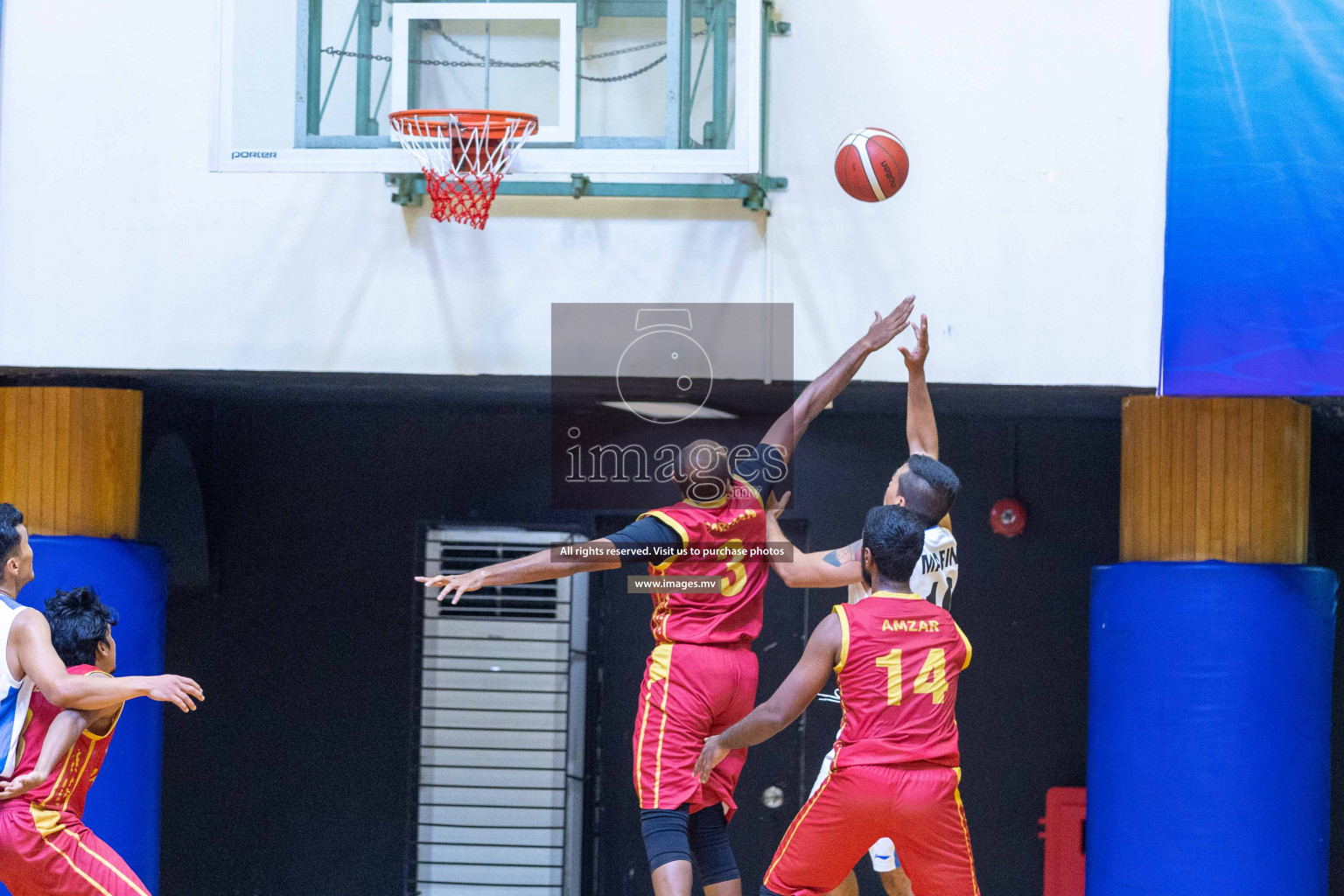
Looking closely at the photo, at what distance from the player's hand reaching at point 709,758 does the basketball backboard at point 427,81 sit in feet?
7.00

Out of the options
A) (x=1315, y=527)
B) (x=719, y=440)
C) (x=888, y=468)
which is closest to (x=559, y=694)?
(x=719, y=440)

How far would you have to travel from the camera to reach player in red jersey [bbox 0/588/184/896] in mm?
4199

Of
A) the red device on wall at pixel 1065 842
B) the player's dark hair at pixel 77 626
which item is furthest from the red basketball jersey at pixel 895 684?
the red device on wall at pixel 1065 842

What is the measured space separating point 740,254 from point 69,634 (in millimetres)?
2989

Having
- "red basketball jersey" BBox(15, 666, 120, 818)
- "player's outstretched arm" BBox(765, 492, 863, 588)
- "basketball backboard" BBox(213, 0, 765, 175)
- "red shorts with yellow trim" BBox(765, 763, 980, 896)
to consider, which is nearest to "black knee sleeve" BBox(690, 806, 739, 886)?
"red shorts with yellow trim" BBox(765, 763, 980, 896)

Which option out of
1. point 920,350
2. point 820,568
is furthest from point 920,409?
point 820,568

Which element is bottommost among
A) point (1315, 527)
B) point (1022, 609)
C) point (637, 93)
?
point (1022, 609)

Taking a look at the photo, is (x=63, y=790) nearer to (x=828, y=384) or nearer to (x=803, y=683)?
(x=803, y=683)

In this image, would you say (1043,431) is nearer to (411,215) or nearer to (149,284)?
(411,215)

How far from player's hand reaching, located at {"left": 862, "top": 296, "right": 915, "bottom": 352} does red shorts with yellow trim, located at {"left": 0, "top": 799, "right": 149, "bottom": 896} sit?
3.31 m

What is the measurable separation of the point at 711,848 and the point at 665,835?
0.85ft

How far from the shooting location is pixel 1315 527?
25.2 feet

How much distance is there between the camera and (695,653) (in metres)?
4.86

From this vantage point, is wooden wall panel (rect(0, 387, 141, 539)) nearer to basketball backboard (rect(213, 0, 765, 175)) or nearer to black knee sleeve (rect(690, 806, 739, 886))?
basketball backboard (rect(213, 0, 765, 175))
